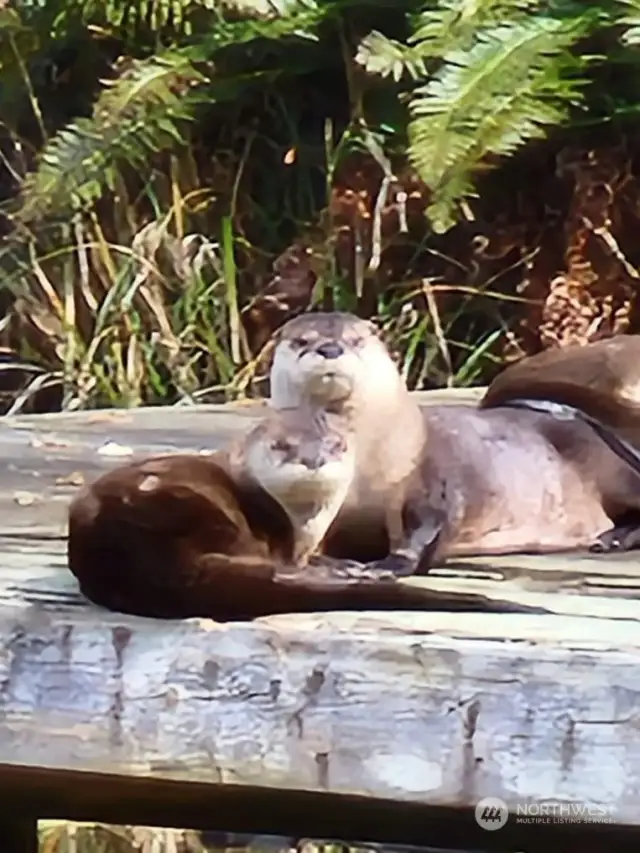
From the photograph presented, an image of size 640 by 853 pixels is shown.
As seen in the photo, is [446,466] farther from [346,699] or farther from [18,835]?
[18,835]

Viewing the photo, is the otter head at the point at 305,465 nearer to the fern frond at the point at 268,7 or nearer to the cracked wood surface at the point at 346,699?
the cracked wood surface at the point at 346,699

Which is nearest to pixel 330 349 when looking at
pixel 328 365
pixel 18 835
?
pixel 328 365

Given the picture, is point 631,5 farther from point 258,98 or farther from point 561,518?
Result: point 561,518

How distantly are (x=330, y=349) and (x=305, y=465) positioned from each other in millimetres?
49

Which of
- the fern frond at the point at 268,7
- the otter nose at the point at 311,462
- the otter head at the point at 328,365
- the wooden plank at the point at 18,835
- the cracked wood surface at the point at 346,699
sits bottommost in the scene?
the wooden plank at the point at 18,835

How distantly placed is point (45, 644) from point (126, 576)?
4cm

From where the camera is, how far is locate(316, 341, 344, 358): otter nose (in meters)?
0.55

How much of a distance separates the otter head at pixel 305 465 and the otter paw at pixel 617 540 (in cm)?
15

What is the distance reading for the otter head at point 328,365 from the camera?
21.6 inches

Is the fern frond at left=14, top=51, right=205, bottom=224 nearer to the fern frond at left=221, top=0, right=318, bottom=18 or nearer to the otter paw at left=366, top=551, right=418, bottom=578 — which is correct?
the fern frond at left=221, top=0, right=318, bottom=18

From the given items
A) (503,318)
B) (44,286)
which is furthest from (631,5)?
(44,286)

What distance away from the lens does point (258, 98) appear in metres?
1.24

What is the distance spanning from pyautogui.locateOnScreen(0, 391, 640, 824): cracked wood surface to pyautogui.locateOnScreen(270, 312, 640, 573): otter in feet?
0.12
